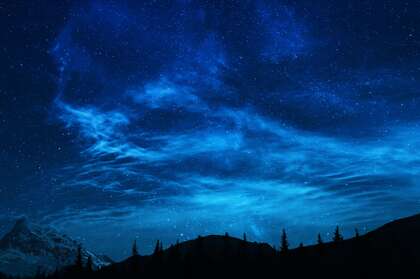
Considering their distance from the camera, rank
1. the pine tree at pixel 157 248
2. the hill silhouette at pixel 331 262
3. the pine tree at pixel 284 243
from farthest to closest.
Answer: the pine tree at pixel 157 248 < the pine tree at pixel 284 243 < the hill silhouette at pixel 331 262

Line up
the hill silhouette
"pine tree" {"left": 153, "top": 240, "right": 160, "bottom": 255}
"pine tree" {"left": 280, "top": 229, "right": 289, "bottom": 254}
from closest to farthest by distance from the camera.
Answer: the hill silhouette, "pine tree" {"left": 280, "top": 229, "right": 289, "bottom": 254}, "pine tree" {"left": 153, "top": 240, "right": 160, "bottom": 255}

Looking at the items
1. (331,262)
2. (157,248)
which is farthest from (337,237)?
(157,248)

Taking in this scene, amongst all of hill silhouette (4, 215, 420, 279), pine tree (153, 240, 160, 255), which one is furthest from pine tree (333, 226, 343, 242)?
pine tree (153, 240, 160, 255)

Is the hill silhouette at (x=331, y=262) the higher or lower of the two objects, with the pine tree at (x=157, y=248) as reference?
lower

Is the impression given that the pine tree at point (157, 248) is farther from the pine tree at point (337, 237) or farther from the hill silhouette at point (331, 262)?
the pine tree at point (337, 237)

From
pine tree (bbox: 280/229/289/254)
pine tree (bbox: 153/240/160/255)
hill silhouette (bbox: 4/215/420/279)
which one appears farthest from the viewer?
pine tree (bbox: 153/240/160/255)

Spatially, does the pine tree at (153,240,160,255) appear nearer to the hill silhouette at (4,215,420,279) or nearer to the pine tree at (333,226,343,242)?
the hill silhouette at (4,215,420,279)

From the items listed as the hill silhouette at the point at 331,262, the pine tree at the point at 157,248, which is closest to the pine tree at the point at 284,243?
the hill silhouette at the point at 331,262

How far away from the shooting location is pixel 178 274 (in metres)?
102

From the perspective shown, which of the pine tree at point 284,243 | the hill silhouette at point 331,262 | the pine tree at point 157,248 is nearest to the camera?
the hill silhouette at point 331,262

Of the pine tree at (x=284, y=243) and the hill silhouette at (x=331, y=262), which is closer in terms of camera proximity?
the hill silhouette at (x=331, y=262)

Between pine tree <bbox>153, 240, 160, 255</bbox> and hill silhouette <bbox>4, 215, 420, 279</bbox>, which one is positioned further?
pine tree <bbox>153, 240, 160, 255</bbox>

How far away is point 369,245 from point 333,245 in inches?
443

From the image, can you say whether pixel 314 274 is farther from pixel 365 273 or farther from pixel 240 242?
pixel 240 242
